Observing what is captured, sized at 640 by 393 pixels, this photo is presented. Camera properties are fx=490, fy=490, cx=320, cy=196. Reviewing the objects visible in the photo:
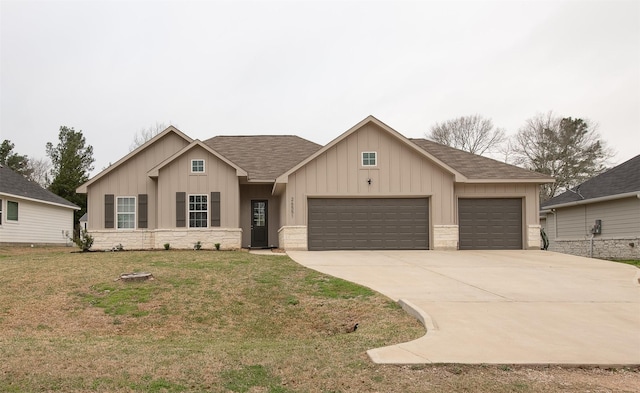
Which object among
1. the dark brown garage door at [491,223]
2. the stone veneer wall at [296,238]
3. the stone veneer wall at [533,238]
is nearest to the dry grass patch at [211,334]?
the stone veneer wall at [296,238]

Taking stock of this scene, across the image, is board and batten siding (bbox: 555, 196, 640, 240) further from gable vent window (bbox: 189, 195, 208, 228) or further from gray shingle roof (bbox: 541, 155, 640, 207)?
gable vent window (bbox: 189, 195, 208, 228)

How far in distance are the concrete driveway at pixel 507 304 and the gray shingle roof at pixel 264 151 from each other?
6.64 meters

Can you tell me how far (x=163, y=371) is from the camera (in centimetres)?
545

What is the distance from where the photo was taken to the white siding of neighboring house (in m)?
25.7

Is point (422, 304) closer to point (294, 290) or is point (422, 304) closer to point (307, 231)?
point (294, 290)

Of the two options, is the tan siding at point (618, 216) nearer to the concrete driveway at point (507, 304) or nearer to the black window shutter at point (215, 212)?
the concrete driveway at point (507, 304)

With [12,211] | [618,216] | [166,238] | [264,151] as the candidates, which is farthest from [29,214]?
[618,216]

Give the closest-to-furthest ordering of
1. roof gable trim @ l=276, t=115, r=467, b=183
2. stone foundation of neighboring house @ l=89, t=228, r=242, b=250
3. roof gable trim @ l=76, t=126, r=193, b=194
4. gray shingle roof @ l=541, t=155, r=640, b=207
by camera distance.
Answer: roof gable trim @ l=276, t=115, r=467, b=183
stone foundation of neighboring house @ l=89, t=228, r=242, b=250
roof gable trim @ l=76, t=126, r=193, b=194
gray shingle roof @ l=541, t=155, r=640, b=207

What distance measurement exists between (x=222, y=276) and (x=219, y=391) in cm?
766

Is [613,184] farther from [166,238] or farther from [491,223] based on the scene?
[166,238]

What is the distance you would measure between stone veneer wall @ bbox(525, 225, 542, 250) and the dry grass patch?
11.2 meters

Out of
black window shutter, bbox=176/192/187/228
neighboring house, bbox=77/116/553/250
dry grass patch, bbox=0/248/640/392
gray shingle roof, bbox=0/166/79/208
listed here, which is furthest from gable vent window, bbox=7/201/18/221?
dry grass patch, bbox=0/248/640/392

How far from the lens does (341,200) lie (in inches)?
789

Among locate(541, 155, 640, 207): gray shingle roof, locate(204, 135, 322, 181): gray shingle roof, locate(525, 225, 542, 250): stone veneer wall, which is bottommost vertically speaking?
locate(525, 225, 542, 250): stone veneer wall
